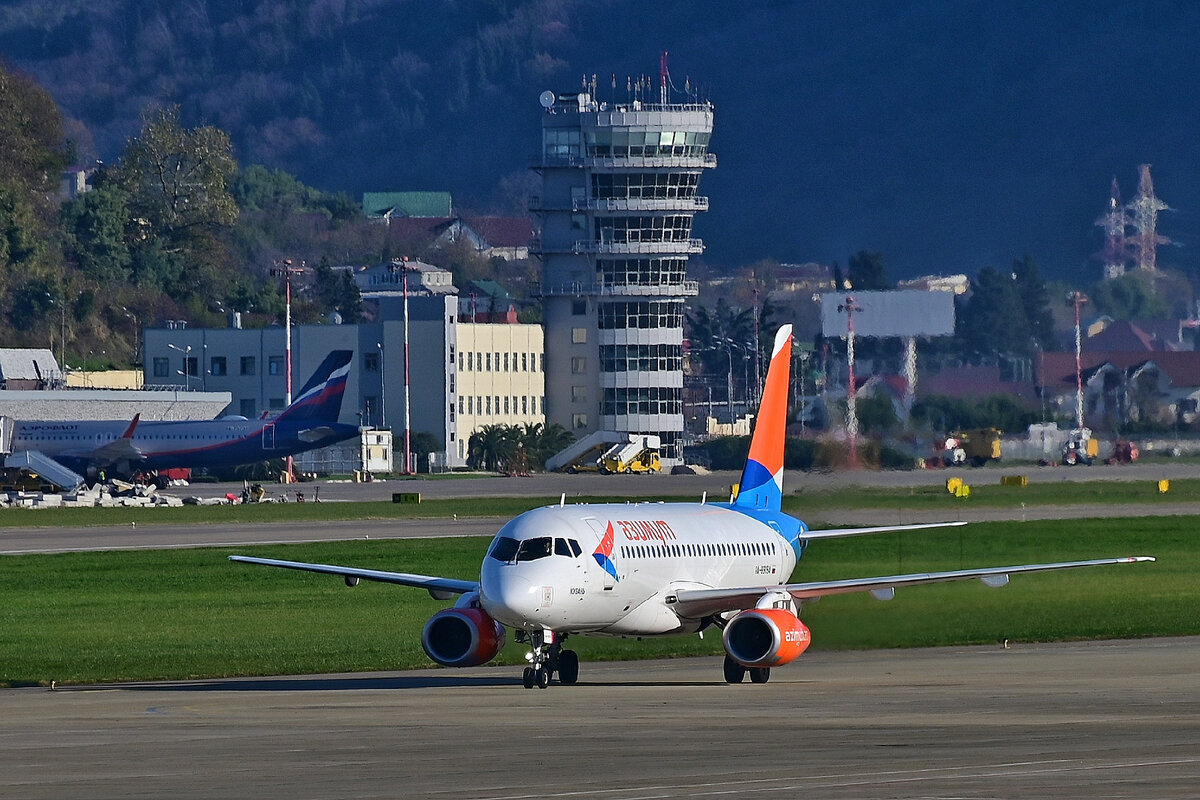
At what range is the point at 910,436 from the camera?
5912cm

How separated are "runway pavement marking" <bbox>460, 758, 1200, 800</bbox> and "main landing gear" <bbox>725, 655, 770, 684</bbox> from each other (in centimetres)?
1078

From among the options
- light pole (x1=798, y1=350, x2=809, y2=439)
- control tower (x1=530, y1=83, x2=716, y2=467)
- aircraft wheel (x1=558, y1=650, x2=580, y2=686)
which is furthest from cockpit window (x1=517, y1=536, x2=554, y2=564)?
control tower (x1=530, y1=83, x2=716, y2=467)

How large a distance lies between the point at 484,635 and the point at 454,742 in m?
6.67

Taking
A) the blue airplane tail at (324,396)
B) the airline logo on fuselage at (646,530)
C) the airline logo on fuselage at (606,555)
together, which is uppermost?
the blue airplane tail at (324,396)

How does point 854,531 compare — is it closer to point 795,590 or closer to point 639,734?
point 795,590

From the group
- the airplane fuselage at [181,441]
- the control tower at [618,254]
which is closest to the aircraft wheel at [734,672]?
the airplane fuselage at [181,441]

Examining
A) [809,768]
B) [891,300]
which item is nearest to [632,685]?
[809,768]

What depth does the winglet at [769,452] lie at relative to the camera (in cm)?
3875

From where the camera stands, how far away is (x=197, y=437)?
132m

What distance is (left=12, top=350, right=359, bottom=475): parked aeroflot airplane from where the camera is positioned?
5172 inches

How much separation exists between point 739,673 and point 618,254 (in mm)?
153484

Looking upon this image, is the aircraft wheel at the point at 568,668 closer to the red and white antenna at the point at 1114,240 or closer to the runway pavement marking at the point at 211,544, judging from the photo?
the runway pavement marking at the point at 211,544

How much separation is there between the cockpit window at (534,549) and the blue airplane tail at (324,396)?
102462mm

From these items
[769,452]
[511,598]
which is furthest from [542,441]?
[511,598]
